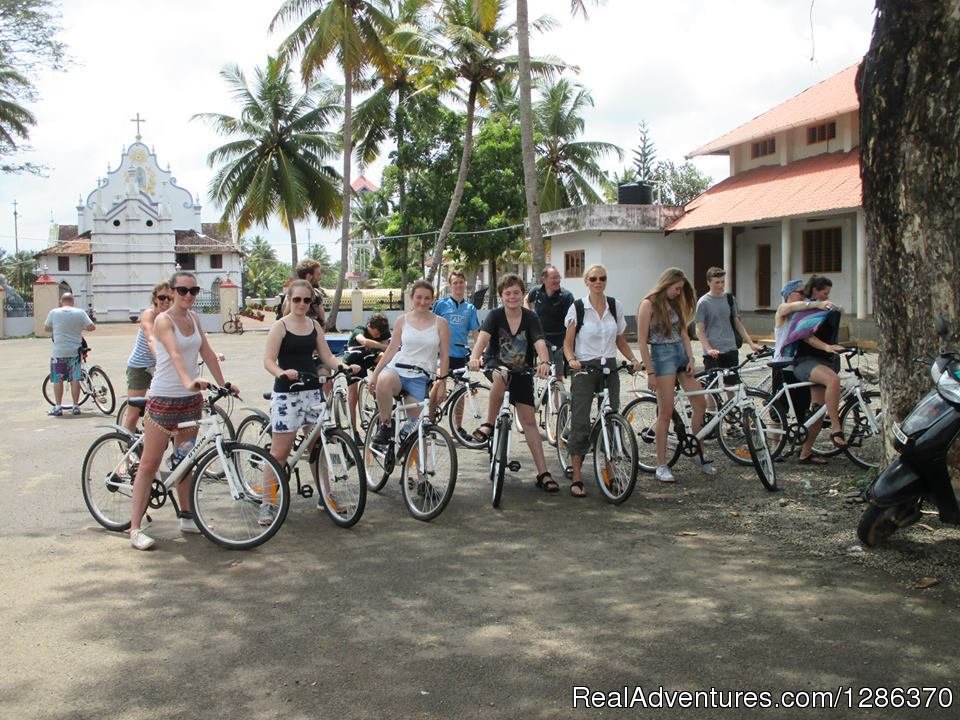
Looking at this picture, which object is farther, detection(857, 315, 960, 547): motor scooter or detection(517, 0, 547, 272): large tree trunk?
detection(517, 0, 547, 272): large tree trunk

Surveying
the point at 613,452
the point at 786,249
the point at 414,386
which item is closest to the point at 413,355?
the point at 414,386

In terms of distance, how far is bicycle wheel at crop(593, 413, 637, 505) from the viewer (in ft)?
23.4

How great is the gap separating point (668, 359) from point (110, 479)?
4.43 metres

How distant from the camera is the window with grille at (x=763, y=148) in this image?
27.5 meters

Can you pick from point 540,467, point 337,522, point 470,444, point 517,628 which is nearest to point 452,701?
point 517,628

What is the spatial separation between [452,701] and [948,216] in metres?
4.35

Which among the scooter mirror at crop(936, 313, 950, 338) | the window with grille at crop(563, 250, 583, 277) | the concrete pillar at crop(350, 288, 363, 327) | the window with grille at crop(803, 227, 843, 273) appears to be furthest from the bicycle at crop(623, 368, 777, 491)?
the concrete pillar at crop(350, 288, 363, 327)

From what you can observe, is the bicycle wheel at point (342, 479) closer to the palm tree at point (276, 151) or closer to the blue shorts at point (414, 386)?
the blue shorts at point (414, 386)

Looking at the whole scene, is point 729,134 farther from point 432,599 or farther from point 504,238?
point 432,599

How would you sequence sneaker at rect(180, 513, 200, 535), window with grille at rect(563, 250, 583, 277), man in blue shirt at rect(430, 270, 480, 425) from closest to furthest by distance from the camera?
sneaker at rect(180, 513, 200, 535), man in blue shirt at rect(430, 270, 480, 425), window with grille at rect(563, 250, 583, 277)

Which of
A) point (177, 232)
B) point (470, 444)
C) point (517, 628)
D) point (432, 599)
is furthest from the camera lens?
point (177, 232)

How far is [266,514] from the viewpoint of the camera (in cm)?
623

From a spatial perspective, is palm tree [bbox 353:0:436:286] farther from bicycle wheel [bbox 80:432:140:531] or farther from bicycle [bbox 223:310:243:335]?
bicycle wheel [bbox 80:432:140:531]

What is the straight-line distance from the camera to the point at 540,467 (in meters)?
7.74
